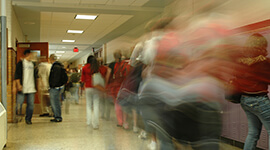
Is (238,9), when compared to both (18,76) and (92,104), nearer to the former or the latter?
(92,104)

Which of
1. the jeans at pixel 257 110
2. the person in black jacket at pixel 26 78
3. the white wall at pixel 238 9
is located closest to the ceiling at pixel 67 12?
the person in black jacket at pixel 26 78

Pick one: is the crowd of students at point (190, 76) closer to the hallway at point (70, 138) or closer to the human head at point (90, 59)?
the hallway at point (70, 138)

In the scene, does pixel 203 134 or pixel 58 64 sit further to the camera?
pixel 58 64

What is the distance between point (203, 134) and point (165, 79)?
0.29 metres

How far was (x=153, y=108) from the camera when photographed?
1.35 metres

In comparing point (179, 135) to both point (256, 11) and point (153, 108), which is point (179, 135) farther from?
point (256, 11)

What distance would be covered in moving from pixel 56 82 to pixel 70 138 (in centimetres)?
173

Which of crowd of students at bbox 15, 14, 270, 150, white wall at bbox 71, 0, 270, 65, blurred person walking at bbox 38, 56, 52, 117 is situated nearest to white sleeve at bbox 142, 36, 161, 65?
crowd of students at bbox 15, 14, 270, 150

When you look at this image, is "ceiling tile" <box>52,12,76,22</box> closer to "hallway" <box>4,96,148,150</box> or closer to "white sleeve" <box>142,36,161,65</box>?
"hallway" <box>4,96,148,150</box>

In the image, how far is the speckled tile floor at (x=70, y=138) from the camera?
3.05 m

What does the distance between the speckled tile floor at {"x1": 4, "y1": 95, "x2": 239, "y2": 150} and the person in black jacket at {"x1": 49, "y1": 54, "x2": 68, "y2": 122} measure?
0.55 m

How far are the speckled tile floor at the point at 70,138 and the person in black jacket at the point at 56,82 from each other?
1.80 ft

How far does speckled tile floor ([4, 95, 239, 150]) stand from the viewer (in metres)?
3.05

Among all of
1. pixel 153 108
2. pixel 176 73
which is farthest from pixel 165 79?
pixel 153 108
